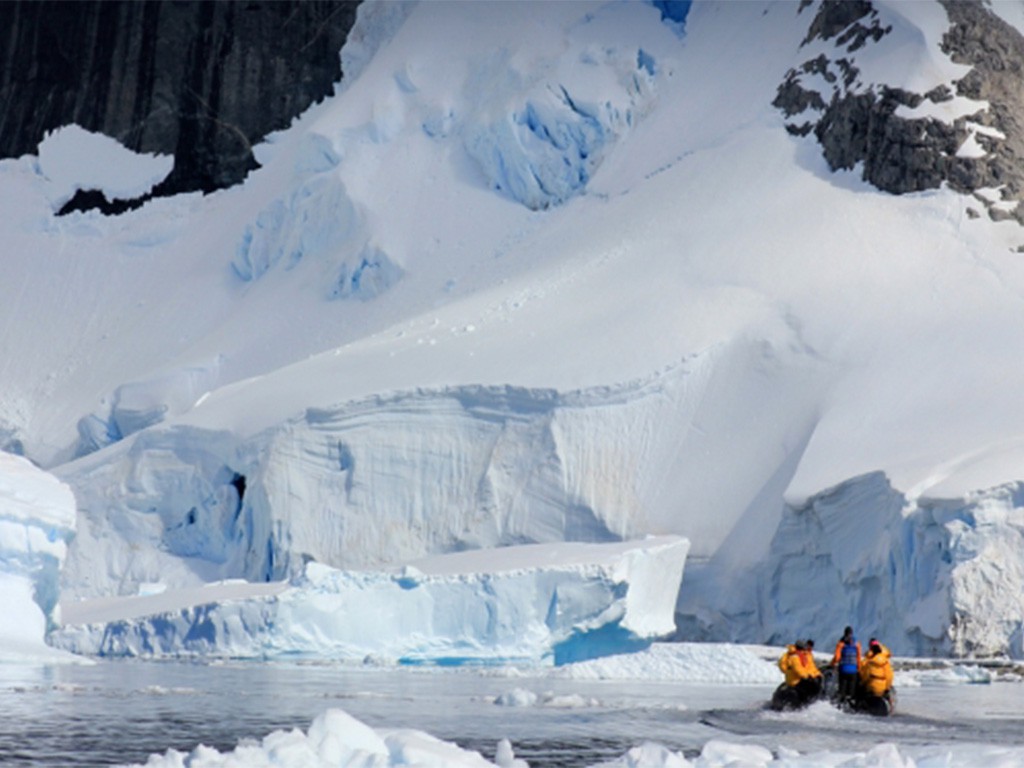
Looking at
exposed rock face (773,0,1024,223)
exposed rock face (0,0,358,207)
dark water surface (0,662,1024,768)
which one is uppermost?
exposed rock face (0,0,358,207)

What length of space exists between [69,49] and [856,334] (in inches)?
1354

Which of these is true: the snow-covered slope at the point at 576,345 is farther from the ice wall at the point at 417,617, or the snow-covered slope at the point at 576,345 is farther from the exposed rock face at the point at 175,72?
the ice wall at the point at 417,617

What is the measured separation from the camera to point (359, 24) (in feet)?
203

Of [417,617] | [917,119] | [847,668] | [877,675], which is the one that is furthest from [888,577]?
[917,119]

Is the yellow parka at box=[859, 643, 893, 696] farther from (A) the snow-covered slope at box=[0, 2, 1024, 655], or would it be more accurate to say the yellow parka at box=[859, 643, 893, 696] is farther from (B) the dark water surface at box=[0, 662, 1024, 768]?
(A) the snow-covered slope at box=[0, 2, 1024, 655]

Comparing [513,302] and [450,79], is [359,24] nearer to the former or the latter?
[450,79]

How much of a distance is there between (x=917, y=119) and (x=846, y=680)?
2612 centimetres

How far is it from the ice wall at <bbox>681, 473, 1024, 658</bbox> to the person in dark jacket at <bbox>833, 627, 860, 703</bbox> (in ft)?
32.6

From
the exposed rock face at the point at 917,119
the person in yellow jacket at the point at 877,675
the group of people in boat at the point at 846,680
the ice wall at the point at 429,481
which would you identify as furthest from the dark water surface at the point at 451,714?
the exposed rock face at the point at 917,119

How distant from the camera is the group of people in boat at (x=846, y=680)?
70.3 feet

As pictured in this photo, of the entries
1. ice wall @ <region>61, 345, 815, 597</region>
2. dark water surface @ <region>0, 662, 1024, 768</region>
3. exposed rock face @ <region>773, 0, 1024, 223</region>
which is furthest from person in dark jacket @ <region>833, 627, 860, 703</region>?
exposed rock face @ <region>773, 0, 1024, 223</region>

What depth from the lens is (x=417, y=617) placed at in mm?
31734

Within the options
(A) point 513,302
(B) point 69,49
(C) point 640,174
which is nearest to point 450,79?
(C) point 640,174

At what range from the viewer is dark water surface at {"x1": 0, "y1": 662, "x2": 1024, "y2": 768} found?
16688 millimetres
